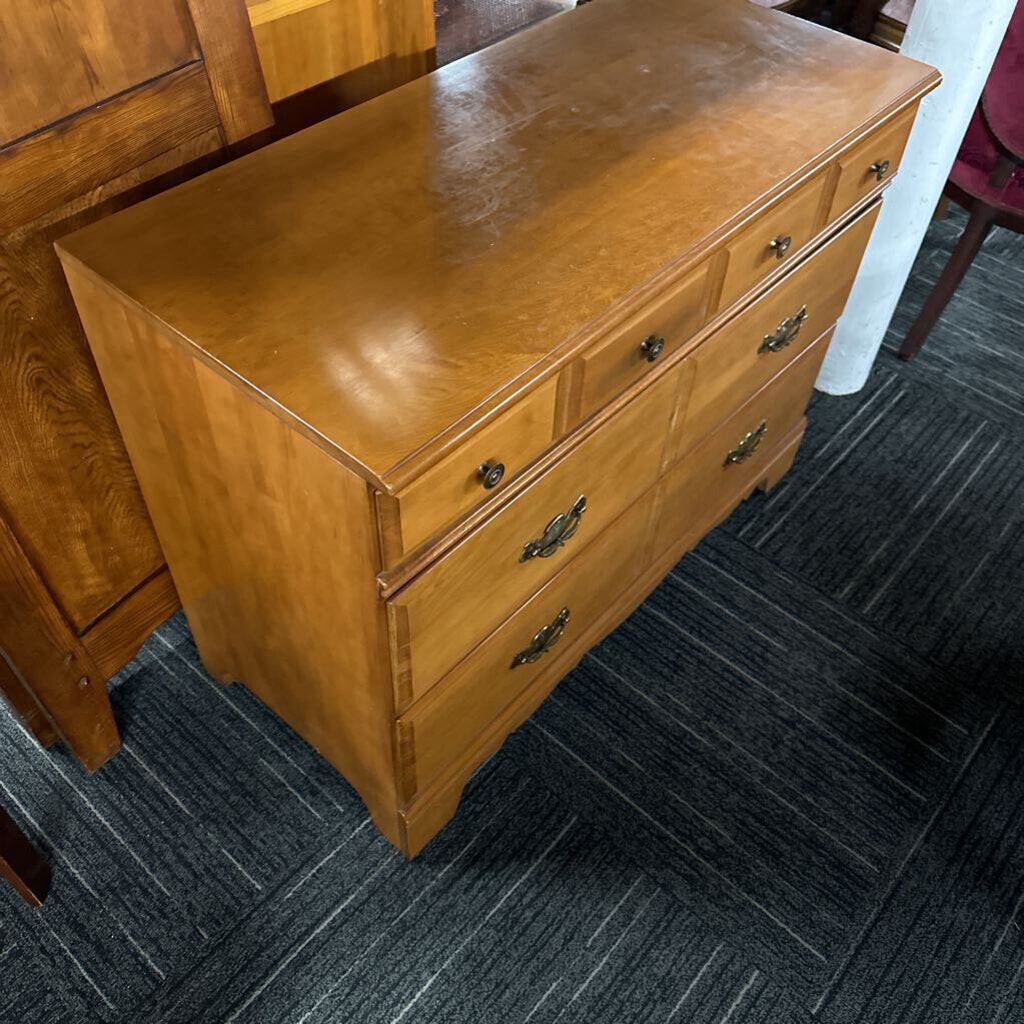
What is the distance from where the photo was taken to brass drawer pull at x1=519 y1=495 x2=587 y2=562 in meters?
1.14

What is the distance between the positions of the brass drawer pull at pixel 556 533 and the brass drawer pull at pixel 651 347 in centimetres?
19

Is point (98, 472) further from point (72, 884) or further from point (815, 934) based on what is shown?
point (815, 934)

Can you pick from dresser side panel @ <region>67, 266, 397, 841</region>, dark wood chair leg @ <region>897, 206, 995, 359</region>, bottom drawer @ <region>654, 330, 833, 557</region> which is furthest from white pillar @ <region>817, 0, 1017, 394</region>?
dresser side panel @ <region>67, 266, 397, 841</region>

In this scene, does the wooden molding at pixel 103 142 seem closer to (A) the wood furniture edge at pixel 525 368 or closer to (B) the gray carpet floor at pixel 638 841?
(A) the wood furniture edge at pixel 525 368

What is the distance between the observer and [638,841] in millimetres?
1427

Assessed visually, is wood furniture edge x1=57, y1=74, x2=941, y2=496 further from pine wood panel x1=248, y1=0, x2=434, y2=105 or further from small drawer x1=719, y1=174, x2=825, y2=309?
pine wood panel x1=248, y1=0, x2=434, y2=105

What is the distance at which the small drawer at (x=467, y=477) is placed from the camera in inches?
34.4

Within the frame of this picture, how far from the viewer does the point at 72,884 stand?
1348 millimetres

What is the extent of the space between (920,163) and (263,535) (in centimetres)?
134

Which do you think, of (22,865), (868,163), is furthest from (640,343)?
(22,865)

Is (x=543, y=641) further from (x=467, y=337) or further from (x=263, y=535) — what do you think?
(x=467, y=337)

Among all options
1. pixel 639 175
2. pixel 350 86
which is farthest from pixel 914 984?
pixel 350 86

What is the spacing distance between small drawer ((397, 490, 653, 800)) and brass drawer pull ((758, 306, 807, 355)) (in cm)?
27

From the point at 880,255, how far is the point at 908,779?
0.95 meters
